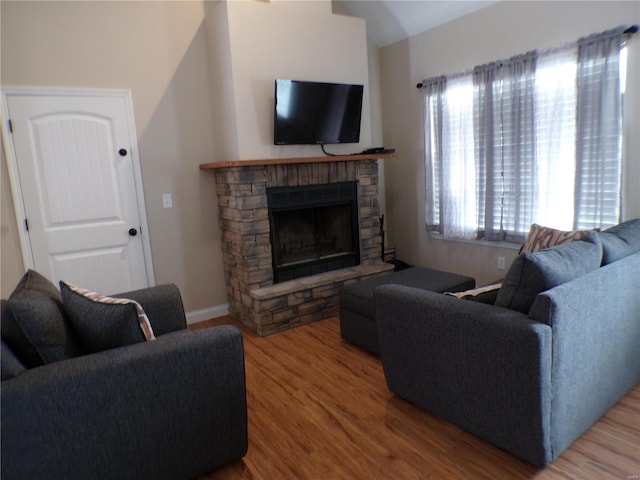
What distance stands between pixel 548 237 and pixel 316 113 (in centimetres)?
217

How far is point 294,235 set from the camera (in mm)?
4188

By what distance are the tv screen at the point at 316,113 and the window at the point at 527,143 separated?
2.79 ft

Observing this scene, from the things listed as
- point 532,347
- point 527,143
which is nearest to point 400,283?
point 532,347

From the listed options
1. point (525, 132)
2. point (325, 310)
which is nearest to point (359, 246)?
point (325, 310)

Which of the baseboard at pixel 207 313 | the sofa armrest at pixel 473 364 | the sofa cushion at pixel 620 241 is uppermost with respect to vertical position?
the sofa cushion at pixel 620 241

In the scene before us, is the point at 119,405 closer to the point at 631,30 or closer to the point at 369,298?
the point at 369,298

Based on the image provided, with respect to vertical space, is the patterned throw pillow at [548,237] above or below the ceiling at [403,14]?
below

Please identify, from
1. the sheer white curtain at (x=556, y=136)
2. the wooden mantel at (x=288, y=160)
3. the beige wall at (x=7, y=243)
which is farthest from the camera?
the wooden mantel at (x=288, y=160)

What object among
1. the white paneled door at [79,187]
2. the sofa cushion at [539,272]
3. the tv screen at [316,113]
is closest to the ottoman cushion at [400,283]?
the sofa cushion at [539,272]

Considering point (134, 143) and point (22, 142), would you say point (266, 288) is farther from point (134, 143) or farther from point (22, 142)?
point (22, 142)

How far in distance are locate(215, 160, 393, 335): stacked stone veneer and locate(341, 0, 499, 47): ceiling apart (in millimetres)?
1521

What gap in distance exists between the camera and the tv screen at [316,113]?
12.1 ft

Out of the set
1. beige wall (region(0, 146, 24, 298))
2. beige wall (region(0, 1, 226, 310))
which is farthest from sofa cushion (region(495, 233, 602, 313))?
beige wall (region(0, 146, 24, 298))

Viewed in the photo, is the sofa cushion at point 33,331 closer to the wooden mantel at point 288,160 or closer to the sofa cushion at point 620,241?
the wooden mantel at point 288,160
